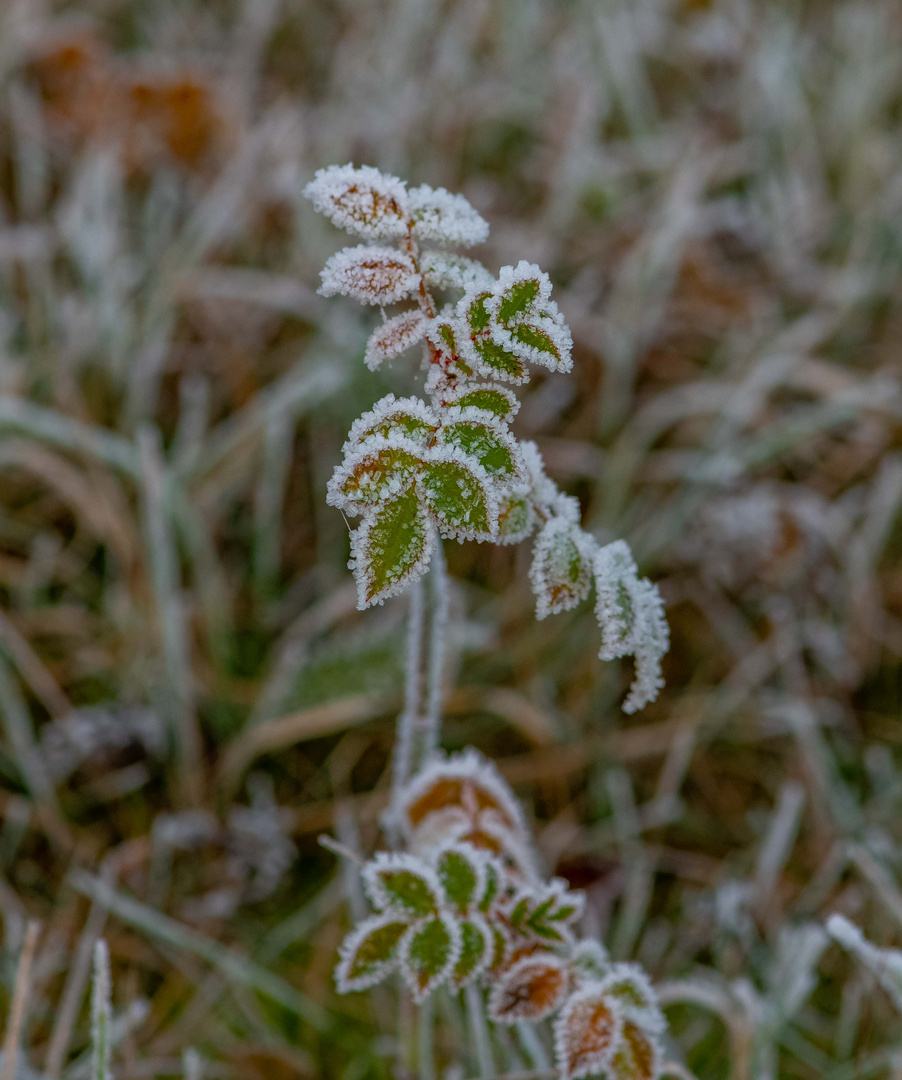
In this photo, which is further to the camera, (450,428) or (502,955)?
(502,955)

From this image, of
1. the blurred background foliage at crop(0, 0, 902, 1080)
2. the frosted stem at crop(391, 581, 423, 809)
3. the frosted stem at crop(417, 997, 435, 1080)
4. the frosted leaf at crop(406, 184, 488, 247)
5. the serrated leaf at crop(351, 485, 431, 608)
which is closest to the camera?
the serrated leaf at crop(351, 485, 431, 608)

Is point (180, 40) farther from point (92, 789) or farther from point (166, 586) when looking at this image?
point (92, 789)

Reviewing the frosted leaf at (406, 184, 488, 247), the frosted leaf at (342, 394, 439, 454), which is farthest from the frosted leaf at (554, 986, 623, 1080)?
the frosted leaf at (406, 184, 488, 247)

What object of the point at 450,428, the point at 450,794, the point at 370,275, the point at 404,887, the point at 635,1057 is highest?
the point at 370,275

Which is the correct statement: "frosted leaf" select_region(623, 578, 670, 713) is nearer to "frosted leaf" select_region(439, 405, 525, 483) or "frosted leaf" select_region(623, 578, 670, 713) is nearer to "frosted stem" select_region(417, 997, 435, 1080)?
"frosted leaf" select_region(439, 405, 525, 483)

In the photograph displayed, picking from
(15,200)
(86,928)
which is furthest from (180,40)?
(86,928)

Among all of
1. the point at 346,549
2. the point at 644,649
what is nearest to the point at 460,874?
the point at 644,649

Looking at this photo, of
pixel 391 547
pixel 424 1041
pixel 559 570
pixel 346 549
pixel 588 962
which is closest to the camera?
pixel 391 547

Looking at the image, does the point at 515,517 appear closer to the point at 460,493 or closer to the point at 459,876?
the point at 460,493
